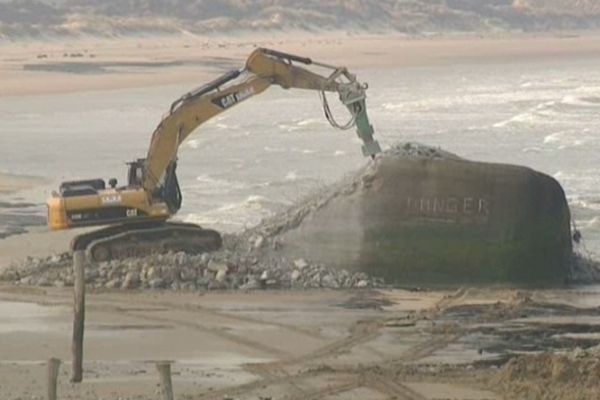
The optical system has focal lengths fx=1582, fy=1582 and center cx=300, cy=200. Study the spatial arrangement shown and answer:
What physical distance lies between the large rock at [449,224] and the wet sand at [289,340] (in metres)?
0.46

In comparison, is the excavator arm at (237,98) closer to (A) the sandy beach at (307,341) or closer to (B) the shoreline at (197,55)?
(A) the sandy beach at (307,341)

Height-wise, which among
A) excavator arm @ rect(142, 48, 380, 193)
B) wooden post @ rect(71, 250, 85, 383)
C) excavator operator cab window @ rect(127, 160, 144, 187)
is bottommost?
wooden post @ rect(71, 250, 85, 383)

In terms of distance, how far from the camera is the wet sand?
14.0 m

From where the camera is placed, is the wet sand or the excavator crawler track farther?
the excavator crawler track

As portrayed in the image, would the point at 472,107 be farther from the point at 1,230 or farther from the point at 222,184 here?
the point at 1,230

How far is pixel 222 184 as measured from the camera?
2970cm

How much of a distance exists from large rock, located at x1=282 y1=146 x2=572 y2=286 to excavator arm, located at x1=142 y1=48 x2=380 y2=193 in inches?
42.4

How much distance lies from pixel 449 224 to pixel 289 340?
12.0 feet

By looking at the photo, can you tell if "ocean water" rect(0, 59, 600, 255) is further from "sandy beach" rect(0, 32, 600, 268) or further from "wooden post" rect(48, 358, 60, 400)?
"wooden post" rect(48, 358, 60, 400)

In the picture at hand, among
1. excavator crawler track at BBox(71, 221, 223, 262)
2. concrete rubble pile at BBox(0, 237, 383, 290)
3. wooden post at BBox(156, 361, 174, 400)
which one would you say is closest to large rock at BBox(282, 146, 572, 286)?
concrete rubble pile at BBox(0, 237, 383, 290)

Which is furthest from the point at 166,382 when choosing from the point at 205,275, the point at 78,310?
the point at 205,275

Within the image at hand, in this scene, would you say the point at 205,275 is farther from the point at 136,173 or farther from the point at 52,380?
the point at 52,380

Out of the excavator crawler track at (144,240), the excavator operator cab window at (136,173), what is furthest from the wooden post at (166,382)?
the excavator operator cab window at (136,173)

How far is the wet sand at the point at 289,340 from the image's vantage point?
13969 mm
